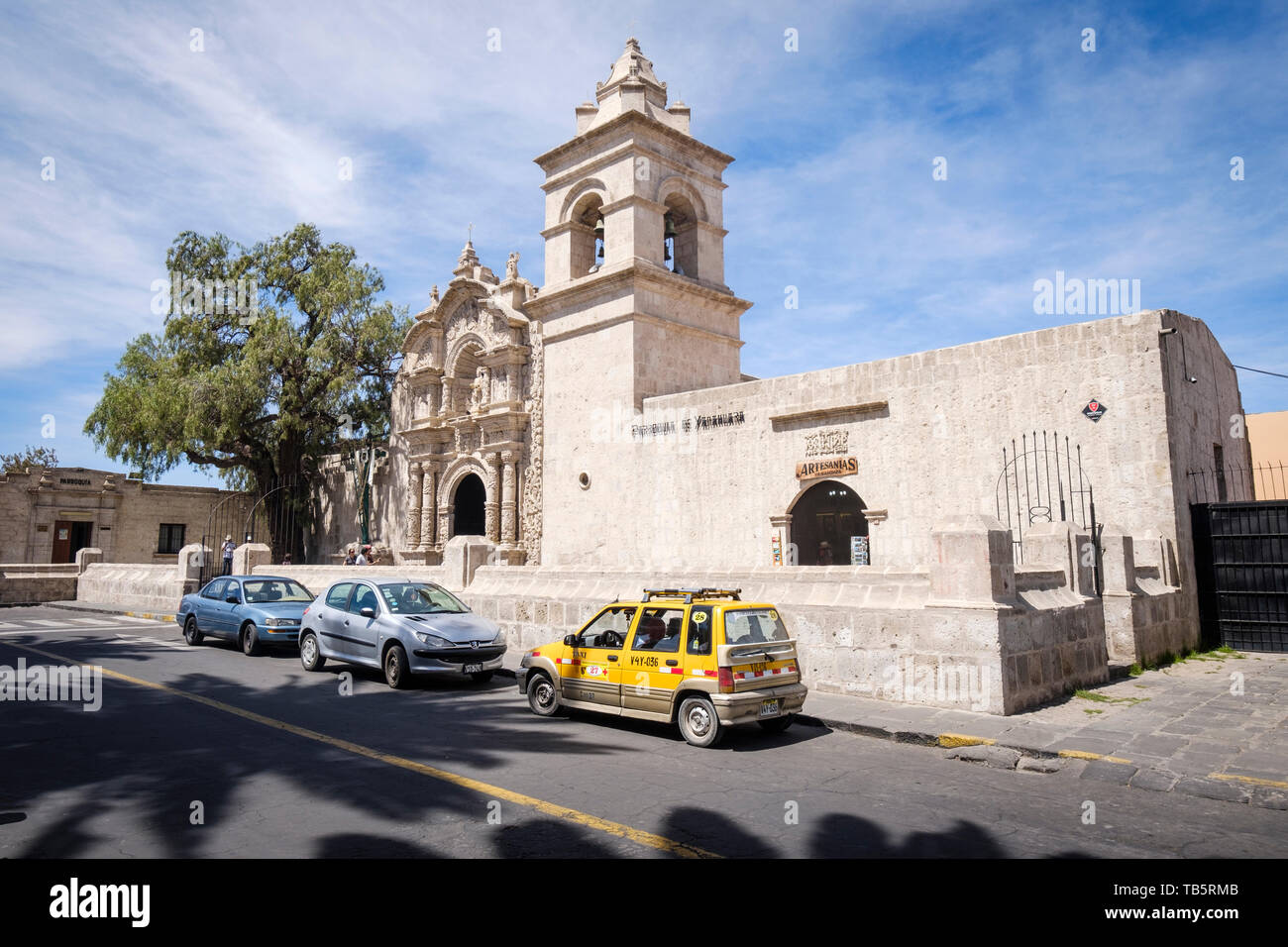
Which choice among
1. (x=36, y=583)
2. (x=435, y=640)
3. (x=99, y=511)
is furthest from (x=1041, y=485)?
(x=99, y=511)

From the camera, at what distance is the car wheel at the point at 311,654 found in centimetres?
1197

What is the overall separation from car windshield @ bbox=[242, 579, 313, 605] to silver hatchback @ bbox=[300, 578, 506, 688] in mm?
3139

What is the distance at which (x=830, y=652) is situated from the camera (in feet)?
31.7

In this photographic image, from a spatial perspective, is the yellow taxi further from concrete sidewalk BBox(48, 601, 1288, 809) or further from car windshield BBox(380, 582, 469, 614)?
car windshield BBox(380, 582, 469, 614)

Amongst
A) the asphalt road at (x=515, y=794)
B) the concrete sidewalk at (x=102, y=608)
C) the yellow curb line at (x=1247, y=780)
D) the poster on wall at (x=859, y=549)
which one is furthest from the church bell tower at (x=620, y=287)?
the yellow curb line at (x=1247, y=780)

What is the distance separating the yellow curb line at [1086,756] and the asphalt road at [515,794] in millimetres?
213

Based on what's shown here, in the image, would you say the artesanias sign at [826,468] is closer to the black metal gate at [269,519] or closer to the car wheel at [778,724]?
the car wheel at [778,724]

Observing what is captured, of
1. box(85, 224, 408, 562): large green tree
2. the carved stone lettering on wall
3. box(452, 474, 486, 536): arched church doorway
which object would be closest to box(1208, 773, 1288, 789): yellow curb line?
the carved stone lettering on wall

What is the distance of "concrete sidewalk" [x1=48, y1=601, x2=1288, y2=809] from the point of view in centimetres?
624

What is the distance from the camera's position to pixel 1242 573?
43.0 ft

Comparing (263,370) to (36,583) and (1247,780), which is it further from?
(1247,780)

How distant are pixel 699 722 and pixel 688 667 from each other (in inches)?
20.9
